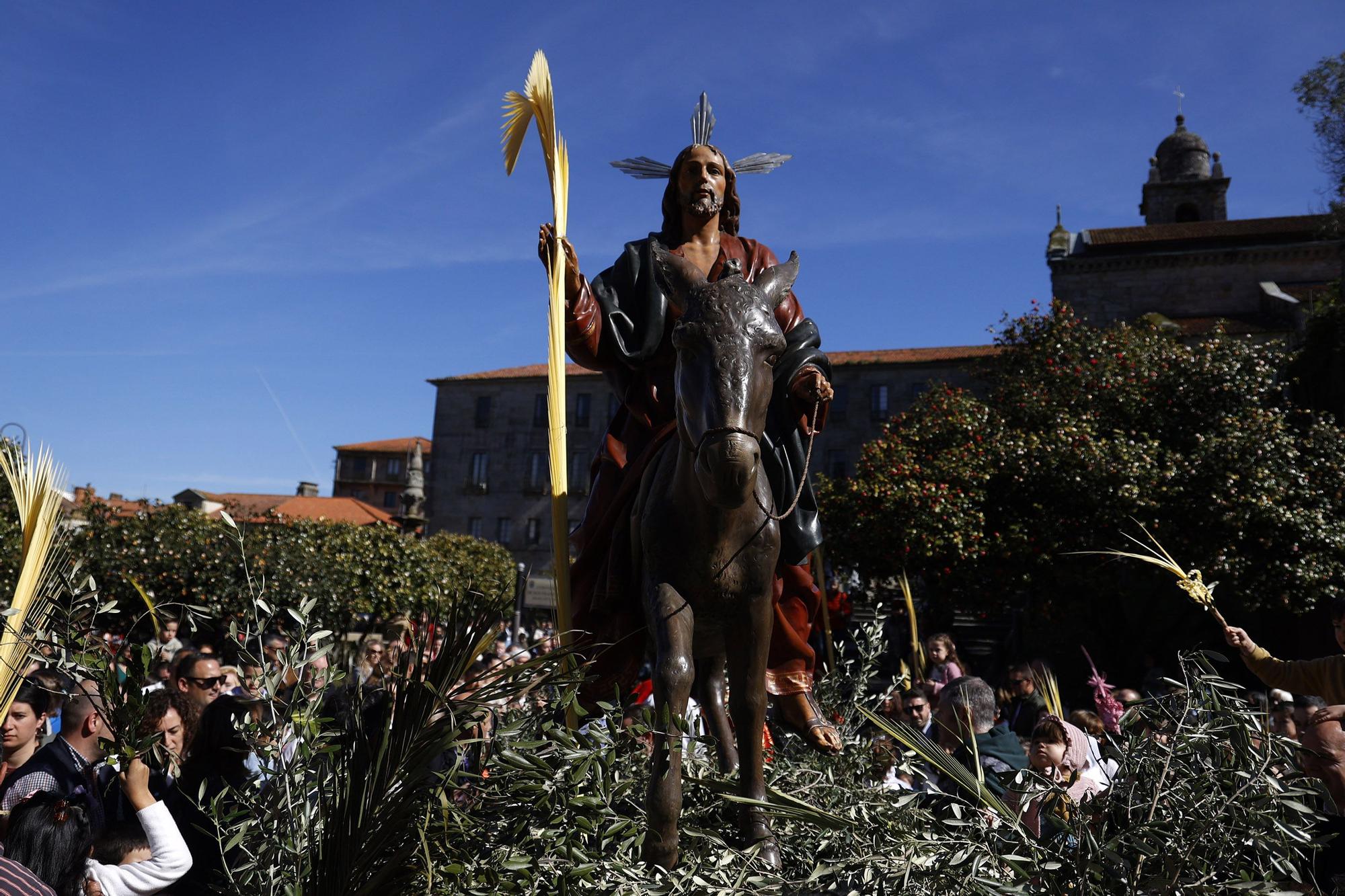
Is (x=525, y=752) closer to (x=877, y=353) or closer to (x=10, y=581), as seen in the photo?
(x=10, y=581)

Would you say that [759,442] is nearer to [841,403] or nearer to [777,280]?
[777,280]

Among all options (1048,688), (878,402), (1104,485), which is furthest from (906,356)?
(1048,688)

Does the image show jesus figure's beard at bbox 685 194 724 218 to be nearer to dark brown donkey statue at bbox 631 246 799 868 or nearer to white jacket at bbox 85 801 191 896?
dark brown donkey statue at bbox 631 246 799 868

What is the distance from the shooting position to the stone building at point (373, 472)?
92125 millimetres

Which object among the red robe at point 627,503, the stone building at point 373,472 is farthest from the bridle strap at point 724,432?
the stone building at point 373,472

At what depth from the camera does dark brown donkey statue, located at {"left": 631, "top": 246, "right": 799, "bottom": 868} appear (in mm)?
3342

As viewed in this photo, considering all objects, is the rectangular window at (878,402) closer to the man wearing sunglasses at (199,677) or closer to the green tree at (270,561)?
the green tree at (270,561)

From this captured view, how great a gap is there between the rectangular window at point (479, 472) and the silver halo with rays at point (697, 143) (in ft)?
180

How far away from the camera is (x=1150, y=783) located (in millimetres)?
3012

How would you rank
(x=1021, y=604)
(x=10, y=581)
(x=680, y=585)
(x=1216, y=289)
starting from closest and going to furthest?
1. (x=680, y=585)
2. (x=10, y=581)
3. (x=1021, y=604)
4. (x=1216, y=289)

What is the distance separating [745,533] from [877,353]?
5200 centimetres

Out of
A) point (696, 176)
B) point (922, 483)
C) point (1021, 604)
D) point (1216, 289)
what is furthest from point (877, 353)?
point (696, 176)

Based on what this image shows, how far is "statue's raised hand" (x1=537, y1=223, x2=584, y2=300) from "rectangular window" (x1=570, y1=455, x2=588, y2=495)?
2077 inches

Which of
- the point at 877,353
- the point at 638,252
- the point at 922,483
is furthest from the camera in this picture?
the point at 877,353
